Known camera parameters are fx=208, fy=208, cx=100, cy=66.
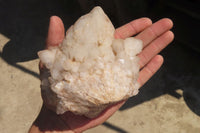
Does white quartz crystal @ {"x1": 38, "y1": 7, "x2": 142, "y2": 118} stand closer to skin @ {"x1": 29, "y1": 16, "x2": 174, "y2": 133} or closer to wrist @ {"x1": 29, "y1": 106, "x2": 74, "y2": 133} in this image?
skin @ {"x1": 29, "y1": 16, "x2": 174, "y2": 133}

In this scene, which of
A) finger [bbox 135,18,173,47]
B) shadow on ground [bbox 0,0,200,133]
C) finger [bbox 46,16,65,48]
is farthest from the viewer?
shadow on ground [bbox 0,0,200,133]

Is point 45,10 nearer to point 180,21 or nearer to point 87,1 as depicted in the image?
point 87,1

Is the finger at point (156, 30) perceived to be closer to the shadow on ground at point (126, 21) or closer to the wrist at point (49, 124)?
the shadow on ground at point (126, 21)

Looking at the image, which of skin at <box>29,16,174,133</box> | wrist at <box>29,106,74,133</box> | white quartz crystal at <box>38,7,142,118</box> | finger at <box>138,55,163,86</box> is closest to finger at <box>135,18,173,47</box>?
skin at <box>29,16,174,133</box>

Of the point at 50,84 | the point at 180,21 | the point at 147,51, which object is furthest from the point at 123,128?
the point at 180,21

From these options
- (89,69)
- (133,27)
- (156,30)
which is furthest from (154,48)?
(89,69)

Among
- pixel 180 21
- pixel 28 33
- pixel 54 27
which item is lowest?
pixel 28 33
